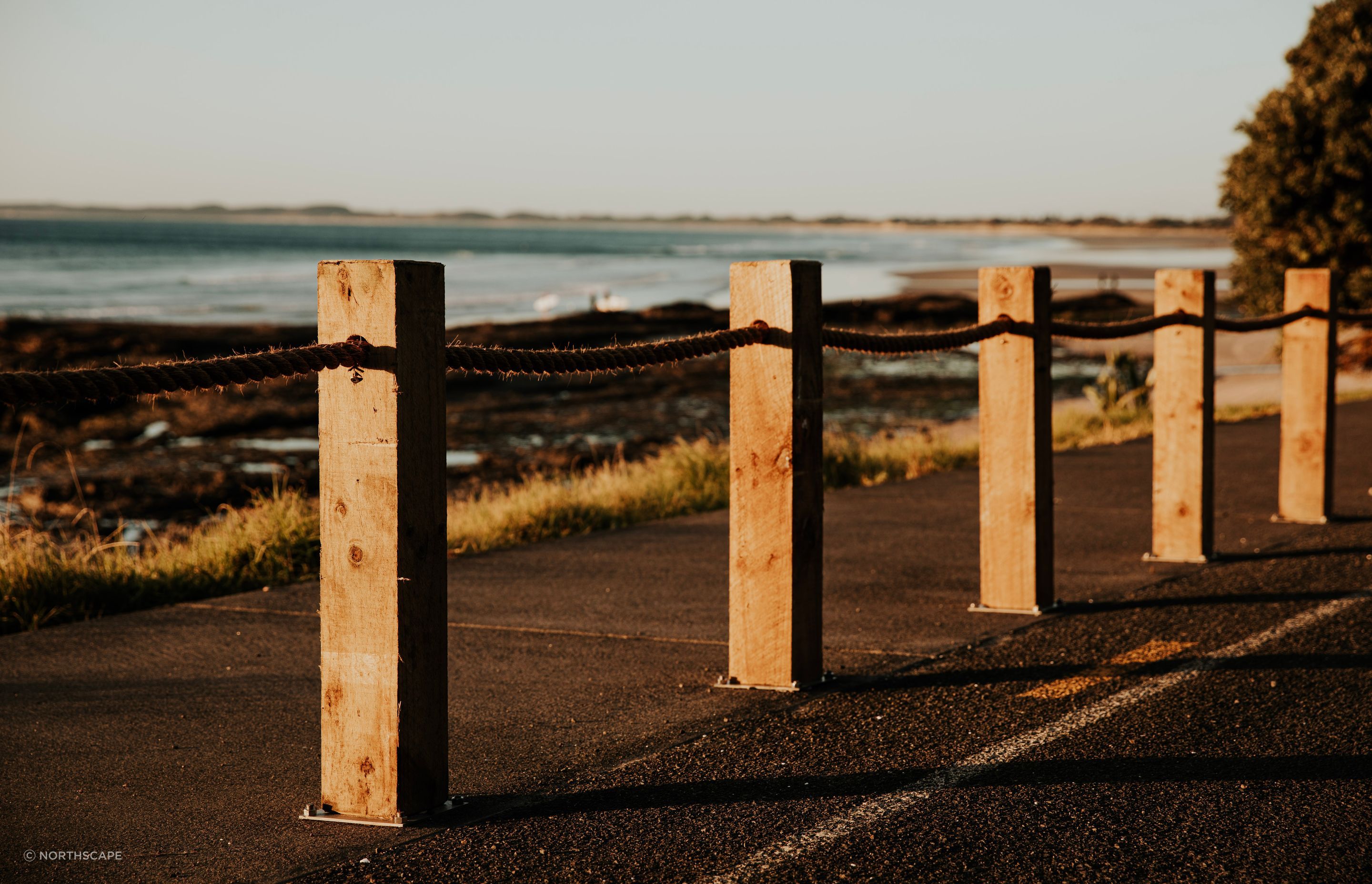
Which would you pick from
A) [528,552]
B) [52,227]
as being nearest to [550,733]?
[528,552]

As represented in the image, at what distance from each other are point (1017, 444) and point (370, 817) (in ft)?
10.6

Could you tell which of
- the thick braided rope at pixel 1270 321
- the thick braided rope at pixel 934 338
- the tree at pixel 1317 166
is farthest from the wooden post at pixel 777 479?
the tree at pixel 1317 166

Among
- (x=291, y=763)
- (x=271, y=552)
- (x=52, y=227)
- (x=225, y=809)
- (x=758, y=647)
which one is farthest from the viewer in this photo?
(x=52, y=227)

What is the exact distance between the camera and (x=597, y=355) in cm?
431

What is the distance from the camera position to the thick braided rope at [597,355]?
379 centimetres

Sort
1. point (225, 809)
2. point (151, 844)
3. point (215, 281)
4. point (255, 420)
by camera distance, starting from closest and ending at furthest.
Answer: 1. point (151, 844)
2. point (225, 809)
3. point (255, 420)
4. point (215, 281)

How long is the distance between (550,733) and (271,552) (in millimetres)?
3410

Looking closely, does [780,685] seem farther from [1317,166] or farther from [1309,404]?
[1317,166]

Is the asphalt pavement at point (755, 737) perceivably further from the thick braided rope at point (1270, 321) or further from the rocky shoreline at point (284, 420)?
the rocky shoreline at point (284, 420)

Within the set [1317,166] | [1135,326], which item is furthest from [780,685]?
[1317,166]

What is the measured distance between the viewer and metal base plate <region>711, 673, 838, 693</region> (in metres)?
4.61

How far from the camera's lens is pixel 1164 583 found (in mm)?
6348

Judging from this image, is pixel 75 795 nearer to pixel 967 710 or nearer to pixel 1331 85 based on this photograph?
pixel 967 710

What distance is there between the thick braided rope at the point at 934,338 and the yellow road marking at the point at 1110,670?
4.29 feet
